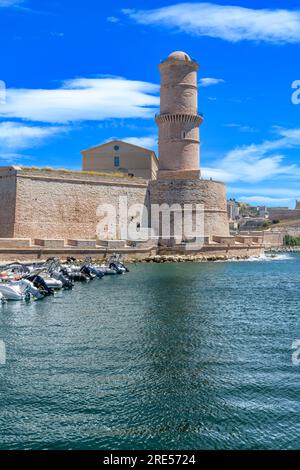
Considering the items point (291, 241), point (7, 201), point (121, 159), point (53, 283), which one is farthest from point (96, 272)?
point (291, 241)

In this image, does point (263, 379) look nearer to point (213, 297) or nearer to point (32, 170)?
point (213, 297)

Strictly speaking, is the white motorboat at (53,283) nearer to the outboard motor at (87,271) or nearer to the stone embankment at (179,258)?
the outboard motor at (87,271)

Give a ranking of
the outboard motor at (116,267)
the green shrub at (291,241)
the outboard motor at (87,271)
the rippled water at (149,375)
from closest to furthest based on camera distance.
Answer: the rippled water at (149,375)
the outboard motor at (87,271)
the outboard motor at (116,267)
the green shrub at (291,241)

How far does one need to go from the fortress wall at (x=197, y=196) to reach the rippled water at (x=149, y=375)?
19.7 m

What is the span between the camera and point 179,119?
3644cm

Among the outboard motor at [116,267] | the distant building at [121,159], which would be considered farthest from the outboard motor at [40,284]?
the distant building at [121,159]

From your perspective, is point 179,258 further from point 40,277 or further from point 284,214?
point 284,214

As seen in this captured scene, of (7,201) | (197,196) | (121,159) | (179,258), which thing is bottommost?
(179,258)

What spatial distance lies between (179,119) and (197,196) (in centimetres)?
545

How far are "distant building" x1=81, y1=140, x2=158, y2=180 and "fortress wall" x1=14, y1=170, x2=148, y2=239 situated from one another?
14.6 feet

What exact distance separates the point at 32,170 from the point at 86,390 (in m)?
24.4

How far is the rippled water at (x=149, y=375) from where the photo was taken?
661cm

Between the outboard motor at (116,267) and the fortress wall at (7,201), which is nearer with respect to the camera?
→ the outboard motor at (116,267)

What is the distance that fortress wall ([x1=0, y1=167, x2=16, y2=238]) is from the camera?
29969 mm
